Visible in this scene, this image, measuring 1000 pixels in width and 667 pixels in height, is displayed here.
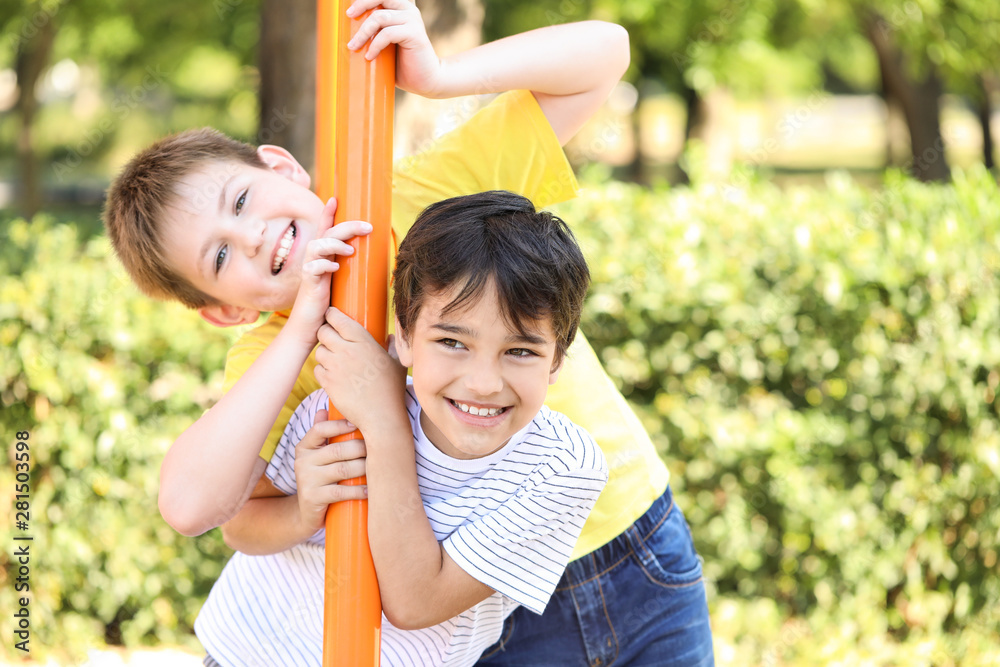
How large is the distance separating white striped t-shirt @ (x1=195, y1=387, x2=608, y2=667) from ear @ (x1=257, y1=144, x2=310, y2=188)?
459mm

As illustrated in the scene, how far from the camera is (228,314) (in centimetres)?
178

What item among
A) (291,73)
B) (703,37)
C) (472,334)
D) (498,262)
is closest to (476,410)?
(472,334)

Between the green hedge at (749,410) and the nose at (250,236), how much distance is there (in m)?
2.09

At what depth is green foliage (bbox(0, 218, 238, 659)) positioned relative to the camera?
350 cm

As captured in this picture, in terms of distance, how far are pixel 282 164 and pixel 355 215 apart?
1.63 ft

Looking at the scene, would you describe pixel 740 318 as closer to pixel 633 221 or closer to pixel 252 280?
pixel 633 221

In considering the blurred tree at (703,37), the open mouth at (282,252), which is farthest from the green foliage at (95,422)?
the blurred tree at (703,37)

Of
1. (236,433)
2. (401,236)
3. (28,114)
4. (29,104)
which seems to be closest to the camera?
(236,433)

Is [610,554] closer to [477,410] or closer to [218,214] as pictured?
[477,410]

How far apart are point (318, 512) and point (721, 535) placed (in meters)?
2.59

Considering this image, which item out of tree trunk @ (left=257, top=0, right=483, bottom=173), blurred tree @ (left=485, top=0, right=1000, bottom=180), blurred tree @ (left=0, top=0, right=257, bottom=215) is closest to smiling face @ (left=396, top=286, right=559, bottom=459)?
tree trunk @ (left=257, top=0, right=483, bottom=173)

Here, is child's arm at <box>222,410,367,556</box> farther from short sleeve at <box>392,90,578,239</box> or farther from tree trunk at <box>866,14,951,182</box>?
tree trunk at <box>866,14,951,182</box>

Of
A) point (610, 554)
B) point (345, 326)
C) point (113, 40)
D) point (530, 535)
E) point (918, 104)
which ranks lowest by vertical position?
point (918, 104)

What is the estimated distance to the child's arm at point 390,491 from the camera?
1332mm
